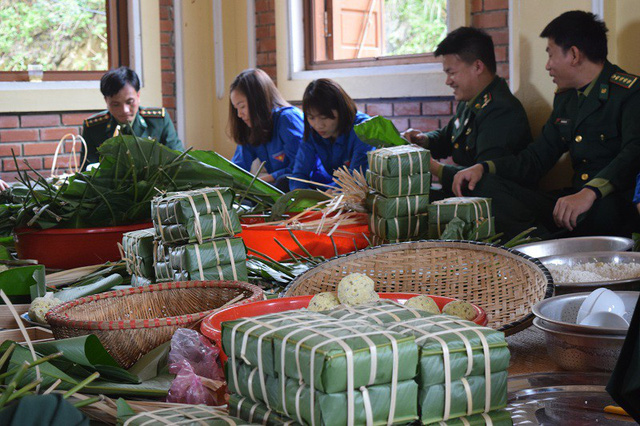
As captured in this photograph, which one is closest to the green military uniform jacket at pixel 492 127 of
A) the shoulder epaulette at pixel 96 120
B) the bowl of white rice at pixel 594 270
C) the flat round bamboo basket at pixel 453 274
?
the bowl of white rice at pixel 594 270

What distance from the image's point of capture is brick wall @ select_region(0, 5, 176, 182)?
5.33m

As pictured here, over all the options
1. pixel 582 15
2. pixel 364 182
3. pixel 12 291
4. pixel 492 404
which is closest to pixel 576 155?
pixel 582 15

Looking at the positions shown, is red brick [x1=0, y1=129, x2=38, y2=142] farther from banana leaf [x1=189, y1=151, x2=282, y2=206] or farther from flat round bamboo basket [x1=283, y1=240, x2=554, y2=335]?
flat round bamboo basket [x1=283, y1=240, x2=554, y2=335]

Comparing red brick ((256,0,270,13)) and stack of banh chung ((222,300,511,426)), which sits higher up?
red brick ((256,0,270,13))

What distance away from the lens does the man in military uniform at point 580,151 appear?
9.79 ft

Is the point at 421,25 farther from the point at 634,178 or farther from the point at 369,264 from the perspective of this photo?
the point at 369,264

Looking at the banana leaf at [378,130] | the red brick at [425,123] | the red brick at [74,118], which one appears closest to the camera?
the banana leaf at [378,130]

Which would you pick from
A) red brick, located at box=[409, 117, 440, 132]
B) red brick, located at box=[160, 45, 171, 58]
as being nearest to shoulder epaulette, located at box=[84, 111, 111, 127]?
red brick, located at box=[160, 45, 171, 58]

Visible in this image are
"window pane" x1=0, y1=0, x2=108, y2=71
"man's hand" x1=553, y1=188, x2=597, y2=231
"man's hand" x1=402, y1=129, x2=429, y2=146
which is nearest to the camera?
"man's hand" x1=553, y1=188, x2=597, y2=231

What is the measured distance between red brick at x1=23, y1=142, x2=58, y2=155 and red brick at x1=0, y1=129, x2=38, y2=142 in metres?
0.05

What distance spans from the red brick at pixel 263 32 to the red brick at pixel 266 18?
35 mm

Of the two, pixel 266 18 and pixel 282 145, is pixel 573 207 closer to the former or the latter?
pixel 282 145

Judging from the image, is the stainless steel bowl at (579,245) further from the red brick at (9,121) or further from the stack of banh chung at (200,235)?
the red brick at (9,121)

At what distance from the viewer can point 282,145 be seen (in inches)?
187
